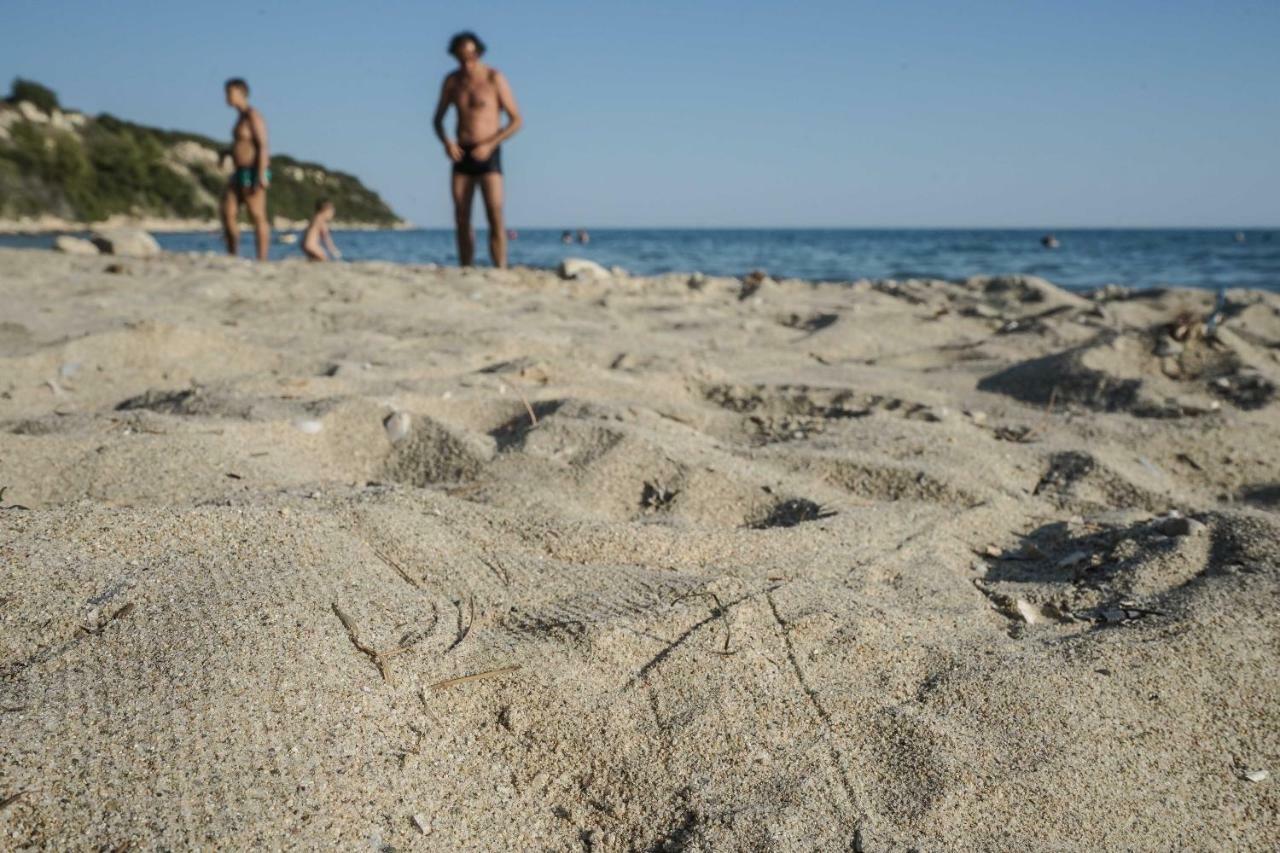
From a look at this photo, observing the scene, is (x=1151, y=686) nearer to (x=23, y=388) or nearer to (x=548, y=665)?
(x=548, y=665)

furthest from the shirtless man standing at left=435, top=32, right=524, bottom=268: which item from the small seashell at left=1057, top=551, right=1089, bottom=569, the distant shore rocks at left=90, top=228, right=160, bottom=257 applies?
the small seashell at left=1057, top=551, right=1089, bottom=569

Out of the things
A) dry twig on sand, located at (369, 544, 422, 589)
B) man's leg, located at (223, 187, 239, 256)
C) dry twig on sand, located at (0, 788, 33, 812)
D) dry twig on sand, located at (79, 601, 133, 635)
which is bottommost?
dry twig on sand, located at (369, 544, 422, 589)

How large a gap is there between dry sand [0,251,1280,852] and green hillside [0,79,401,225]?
92.0ft

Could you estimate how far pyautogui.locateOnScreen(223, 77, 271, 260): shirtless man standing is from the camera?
7477 millimetres

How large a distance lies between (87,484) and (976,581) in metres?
1.62

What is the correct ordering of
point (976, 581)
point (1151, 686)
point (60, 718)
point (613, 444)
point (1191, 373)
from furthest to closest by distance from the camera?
point (1191, 373) < point (613, 444) < point (976, 581) < point (1151, 686) < point (60, 718)

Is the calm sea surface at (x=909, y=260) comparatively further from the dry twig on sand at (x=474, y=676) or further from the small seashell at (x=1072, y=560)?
the dry twig on sand at (x=474, y=676)

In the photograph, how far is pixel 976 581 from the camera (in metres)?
1.57

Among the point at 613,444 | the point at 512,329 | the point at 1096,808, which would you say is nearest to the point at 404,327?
the point at 512,329

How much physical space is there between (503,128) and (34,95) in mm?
43725

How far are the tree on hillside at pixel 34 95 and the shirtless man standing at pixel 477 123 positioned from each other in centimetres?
4188

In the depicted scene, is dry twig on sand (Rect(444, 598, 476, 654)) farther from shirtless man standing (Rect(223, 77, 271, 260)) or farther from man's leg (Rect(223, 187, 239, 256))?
man's leg (Rect(223, 187, 239, 256))

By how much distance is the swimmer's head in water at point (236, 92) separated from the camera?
7375 millimetres

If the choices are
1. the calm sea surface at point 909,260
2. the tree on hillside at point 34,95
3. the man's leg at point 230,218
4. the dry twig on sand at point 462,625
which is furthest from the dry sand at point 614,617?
the tree on hillside at point 34,95
